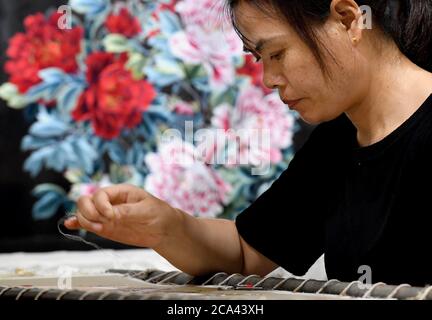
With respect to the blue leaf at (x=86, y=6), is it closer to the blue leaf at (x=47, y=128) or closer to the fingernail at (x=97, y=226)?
the blue leaf at (x=47, y=128)

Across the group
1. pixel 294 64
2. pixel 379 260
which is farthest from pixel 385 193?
pixel 294 64

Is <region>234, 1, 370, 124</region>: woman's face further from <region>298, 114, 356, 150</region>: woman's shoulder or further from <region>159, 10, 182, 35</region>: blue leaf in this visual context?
<region>159, 10, 182, 35</region>: blue leaf

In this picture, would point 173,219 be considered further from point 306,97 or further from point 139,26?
point 139,26

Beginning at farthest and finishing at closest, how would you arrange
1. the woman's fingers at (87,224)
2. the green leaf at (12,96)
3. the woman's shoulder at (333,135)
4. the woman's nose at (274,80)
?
the green leaf at (12,96)
the woman's shoulder at (333,135)
the woman's nose at (274,80)
the woman's fingers at (87,224)

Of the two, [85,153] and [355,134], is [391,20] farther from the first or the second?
[85,153]

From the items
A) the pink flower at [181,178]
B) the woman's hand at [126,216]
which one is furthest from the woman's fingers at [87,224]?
the pink flower at [181,178]

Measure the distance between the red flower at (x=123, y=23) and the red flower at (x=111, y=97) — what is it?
0.21 ft

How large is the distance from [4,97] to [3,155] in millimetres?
148

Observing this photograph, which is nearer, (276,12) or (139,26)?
(276,12)

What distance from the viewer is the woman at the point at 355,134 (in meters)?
1.03

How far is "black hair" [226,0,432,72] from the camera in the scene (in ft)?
3.55

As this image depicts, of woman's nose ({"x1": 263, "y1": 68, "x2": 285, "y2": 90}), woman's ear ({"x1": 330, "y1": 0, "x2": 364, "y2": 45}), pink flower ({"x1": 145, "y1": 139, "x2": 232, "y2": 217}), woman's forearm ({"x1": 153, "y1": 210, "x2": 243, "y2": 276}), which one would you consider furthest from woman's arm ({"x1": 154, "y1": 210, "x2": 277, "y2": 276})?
pink flower ({"x1": 145, "y1": 139, "x2": 232, "y2": 217})

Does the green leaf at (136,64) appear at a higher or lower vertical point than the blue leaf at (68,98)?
higher

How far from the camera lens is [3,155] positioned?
226 centimetres
